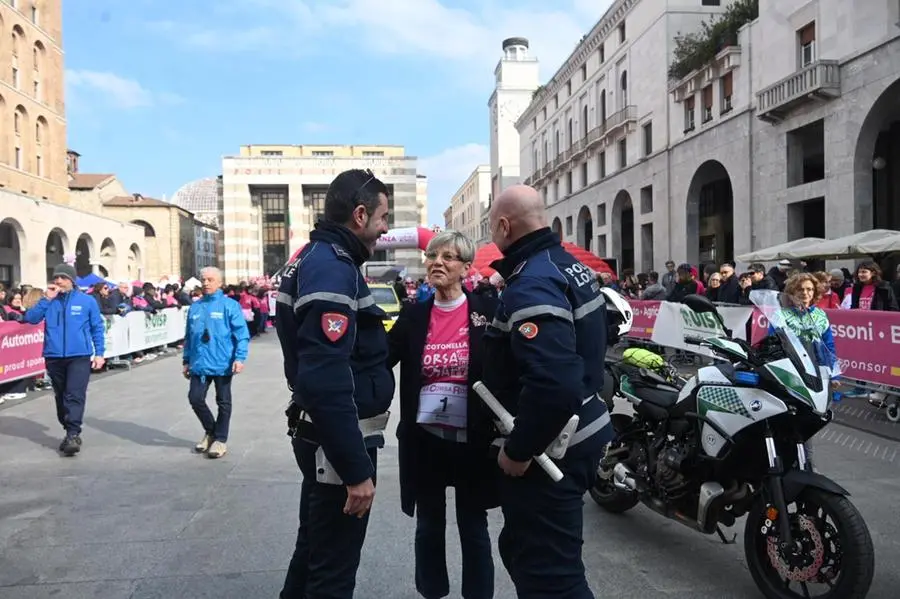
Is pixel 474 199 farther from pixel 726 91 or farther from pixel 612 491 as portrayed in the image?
pixel 612 491

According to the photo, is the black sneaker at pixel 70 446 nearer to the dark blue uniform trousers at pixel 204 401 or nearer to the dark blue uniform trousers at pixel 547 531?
the dark blue uniform trousers at pixel 204 401

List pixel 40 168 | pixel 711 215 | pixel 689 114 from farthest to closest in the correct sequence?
pixel 40 168 < pixel 711 215 < pixel 689 114

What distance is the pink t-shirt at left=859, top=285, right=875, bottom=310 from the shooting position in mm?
9680

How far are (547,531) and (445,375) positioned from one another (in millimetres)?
952

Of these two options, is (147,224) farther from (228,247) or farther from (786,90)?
(786,90)

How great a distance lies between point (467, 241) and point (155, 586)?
2.49 metres

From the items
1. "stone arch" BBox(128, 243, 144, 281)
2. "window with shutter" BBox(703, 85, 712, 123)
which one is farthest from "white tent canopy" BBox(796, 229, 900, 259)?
"stone arch" BBox(128, 243, 144, 281)

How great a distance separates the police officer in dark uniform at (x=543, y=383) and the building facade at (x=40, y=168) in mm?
36811

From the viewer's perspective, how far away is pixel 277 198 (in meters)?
74.2

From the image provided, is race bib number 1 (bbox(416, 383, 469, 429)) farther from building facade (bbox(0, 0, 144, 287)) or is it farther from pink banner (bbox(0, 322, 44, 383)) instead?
building facade (bbox(0, 0, 144, 287))

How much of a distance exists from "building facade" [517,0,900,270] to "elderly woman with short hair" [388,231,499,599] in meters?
19.6

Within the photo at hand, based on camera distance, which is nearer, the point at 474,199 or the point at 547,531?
the point at 547,531

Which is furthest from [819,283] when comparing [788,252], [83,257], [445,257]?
[83,257]

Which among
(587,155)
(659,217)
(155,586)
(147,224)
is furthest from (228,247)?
(155,586)
